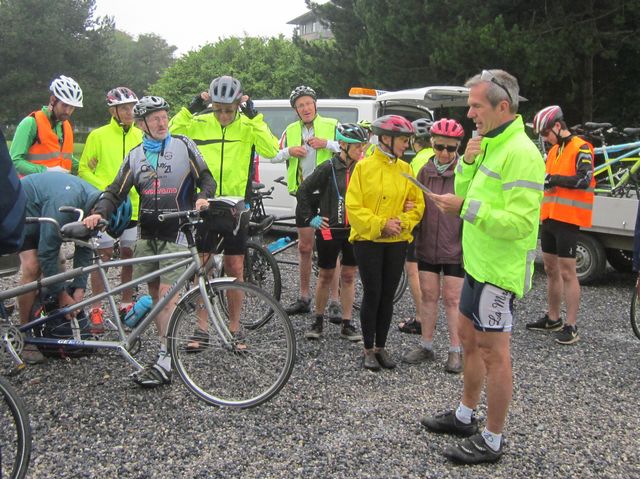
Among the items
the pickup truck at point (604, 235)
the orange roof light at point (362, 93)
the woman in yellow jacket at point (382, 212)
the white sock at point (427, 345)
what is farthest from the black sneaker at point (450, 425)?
the orange roof light at point (362, 93)

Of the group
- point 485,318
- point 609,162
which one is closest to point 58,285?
point 485,318

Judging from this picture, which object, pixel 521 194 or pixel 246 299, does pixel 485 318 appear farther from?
pixel 246 299

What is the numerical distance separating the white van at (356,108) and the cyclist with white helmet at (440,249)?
12.5 feet

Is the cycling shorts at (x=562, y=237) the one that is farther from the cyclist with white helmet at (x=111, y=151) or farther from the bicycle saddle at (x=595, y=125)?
the cyclist with white helmet at (x=111, y=151)

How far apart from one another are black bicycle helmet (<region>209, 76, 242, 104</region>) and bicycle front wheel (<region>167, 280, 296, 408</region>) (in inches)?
61.5

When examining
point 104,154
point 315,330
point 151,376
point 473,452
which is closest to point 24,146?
point 104,154

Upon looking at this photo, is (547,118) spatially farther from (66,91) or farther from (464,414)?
(66,91)

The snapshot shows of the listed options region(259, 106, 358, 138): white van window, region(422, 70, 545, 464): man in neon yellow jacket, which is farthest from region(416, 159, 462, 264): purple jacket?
region(259, 106, 358, 138): white van window

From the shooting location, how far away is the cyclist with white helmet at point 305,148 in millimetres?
5500

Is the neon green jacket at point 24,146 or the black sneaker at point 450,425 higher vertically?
the neon green jacket at point 24,146

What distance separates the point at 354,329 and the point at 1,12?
4109cm

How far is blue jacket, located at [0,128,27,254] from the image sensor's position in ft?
5.82

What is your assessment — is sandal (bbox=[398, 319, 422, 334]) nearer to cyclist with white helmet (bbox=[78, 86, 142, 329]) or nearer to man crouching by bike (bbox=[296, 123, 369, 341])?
man crouching by bike (bbox=[296, 123, 369, 341])

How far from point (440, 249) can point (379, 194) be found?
0.64m
